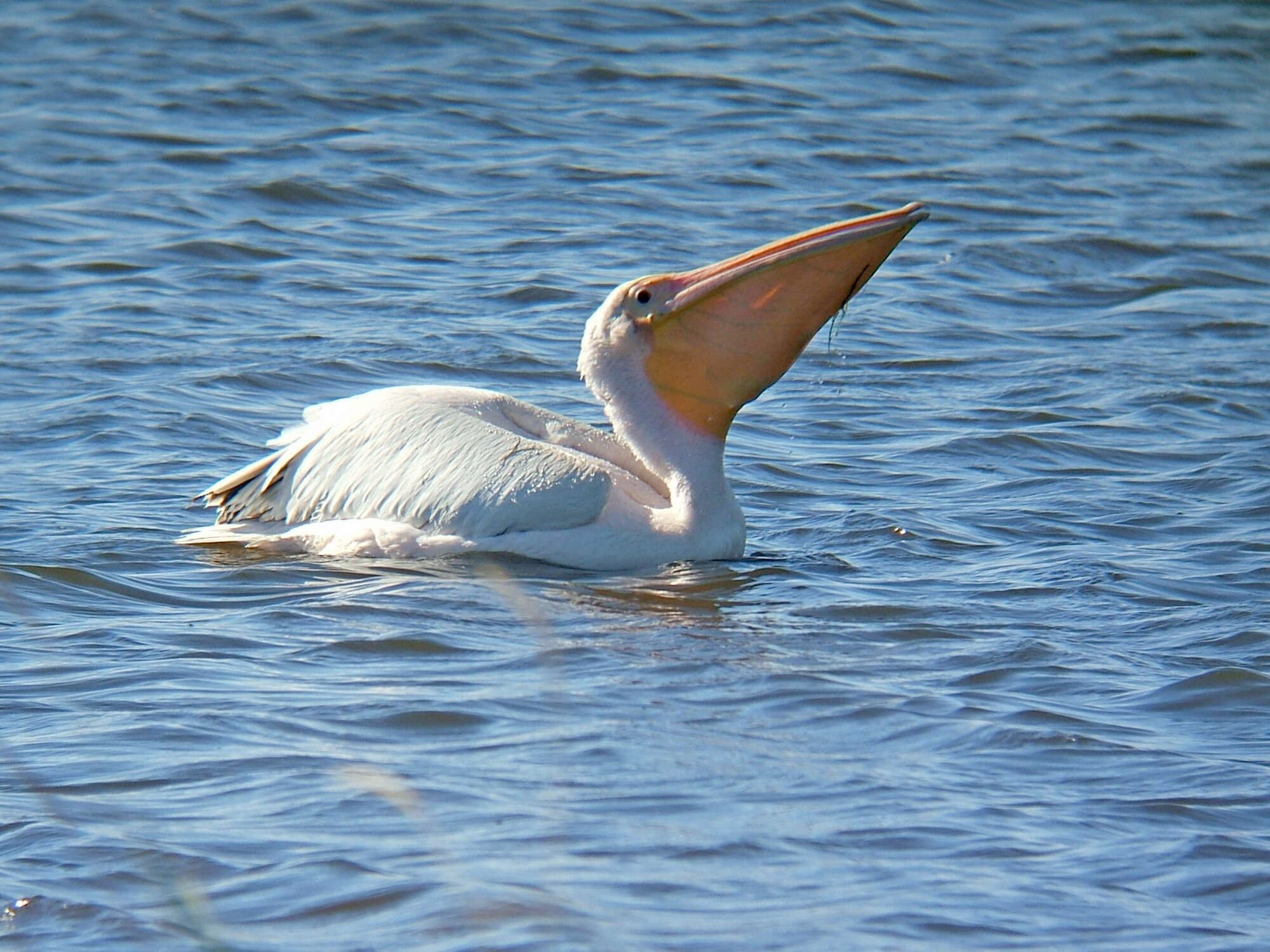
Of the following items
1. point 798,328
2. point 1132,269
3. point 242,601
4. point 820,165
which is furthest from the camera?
point 820,165

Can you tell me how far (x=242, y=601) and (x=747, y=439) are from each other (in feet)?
8.09

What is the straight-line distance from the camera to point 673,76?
487 inches

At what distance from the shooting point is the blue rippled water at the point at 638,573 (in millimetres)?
3094

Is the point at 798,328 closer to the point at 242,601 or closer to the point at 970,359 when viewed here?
the point at 242,601

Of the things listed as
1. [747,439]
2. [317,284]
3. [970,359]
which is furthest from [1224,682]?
[317,284]

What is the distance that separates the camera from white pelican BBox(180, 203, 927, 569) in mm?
4969

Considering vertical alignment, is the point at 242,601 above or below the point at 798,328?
below

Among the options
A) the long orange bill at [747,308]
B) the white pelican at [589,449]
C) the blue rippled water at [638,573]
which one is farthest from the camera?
the white pelican at [589,449]

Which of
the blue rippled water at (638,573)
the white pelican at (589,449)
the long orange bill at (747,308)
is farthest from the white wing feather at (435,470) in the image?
the long orange bill at (747,308)

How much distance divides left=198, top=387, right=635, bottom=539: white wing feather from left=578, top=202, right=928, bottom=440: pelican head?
26 cm

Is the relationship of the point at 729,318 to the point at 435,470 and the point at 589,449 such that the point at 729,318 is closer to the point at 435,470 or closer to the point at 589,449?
the point at 589,449

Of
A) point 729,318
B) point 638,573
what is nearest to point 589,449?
point 638,573

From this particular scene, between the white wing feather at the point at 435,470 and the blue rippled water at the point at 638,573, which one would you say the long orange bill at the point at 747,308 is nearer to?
the white wing feather at the point at 435,470

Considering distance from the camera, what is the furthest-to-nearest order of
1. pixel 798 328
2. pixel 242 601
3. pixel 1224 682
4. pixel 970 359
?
pixel 970 359
pixel 798 328
pixel 242 601
pixel 1224 682
